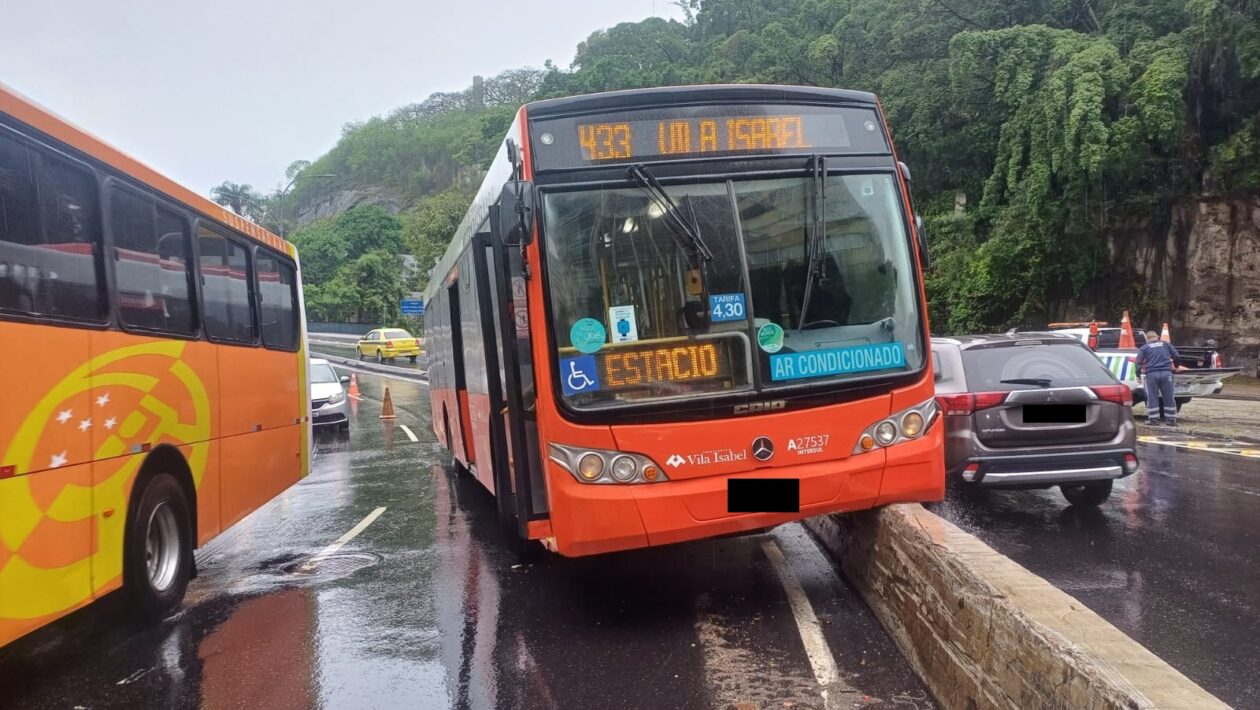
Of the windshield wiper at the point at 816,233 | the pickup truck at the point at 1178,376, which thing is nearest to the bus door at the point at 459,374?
the windshield wiper at the point at 816,233

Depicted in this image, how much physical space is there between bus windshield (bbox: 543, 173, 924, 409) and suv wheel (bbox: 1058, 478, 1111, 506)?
416 centimetres

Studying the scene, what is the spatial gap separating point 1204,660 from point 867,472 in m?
1.93

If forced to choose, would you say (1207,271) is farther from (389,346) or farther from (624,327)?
(389,346)

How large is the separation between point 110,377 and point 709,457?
11.6 feet

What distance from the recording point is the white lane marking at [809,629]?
4.48 meters

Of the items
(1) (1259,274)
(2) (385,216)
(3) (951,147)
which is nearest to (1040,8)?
(3) (951,147)

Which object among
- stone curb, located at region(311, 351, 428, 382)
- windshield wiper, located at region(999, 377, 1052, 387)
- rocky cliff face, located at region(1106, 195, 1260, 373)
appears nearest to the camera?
Answer: windshield wiper, located at region(999, 377, 1052, 387)

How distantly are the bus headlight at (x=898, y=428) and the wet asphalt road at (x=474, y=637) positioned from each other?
1076 mm

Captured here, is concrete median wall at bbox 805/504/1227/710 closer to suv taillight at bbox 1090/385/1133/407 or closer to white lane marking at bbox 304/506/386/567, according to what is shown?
suv taillight at bbox 1090/385/1133/407

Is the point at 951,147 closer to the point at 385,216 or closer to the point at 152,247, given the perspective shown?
the point at 152,247

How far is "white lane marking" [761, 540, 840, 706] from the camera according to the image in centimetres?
448

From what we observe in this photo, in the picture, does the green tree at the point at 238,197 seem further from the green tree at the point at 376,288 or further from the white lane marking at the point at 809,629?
the white lane marking at the point at 809,629

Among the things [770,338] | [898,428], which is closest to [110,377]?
[770,338]

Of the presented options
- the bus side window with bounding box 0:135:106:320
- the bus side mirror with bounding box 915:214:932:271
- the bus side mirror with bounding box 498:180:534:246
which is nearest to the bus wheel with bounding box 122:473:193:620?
the bus side window with bounding box 0:135:106:320
